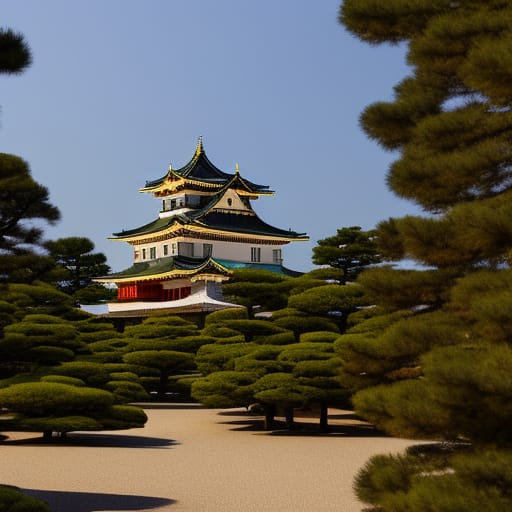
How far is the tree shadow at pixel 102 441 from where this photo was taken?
1486 cm

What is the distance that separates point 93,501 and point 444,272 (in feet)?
16.3

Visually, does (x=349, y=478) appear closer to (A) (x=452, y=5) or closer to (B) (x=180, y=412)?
(A) (x=452, y=5)

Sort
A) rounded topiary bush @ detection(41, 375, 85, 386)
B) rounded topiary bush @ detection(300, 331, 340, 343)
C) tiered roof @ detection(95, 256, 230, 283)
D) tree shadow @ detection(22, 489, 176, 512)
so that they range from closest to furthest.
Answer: tree shadow @ detection(22, 489, 176, 512) → rounded topiary bush @ detection(41, 375, 85, 386) → rounded topiary bush @ detection(300, 331, 340, 343) → tiered roof @ detection(95, 256, 230, 283)

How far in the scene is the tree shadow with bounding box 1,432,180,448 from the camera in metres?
14.9

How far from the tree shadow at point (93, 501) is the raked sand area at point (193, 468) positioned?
11 mm

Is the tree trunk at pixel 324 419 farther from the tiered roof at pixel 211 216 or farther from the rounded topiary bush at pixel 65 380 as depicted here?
the tiered roof at pixel 211 216

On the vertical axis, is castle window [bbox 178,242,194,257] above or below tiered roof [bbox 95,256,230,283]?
above

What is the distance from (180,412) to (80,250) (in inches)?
925

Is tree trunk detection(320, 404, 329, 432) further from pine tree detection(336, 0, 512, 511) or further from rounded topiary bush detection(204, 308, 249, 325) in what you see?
pine tree detection(336, 0, 512, 511)

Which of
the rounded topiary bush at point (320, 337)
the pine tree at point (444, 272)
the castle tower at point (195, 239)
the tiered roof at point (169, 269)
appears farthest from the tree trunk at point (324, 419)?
the castle tower at point (195, 239)

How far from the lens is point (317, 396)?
57.1ft

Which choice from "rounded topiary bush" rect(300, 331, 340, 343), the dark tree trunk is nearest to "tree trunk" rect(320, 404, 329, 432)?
"rounded topiary bush" rect(300, 331, 340, 343)

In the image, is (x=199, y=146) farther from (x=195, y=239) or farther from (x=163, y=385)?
(x=163, y=385)

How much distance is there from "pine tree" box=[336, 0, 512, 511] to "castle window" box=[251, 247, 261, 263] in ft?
121
